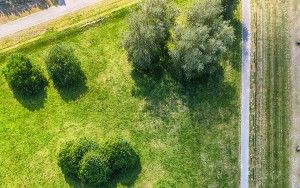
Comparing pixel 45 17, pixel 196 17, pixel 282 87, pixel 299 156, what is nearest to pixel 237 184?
pixel 299 156

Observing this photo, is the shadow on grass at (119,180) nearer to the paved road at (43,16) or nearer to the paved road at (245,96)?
the paved road at (245,96)

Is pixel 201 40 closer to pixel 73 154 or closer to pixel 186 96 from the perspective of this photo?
pixel 186 96

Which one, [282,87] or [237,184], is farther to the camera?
[282,87]

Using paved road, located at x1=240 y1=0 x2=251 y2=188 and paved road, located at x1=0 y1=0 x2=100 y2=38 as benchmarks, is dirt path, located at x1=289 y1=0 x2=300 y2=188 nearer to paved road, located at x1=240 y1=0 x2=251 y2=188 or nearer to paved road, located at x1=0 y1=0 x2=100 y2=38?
paved road, located at x1=240 y1=0 x2=251 y2=188

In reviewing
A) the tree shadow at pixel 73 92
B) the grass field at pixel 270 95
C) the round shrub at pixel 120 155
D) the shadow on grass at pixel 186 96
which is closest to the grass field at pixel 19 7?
the tree shadow at pixel 73 92

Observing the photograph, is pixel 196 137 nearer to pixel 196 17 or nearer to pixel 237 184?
pixel 237 184

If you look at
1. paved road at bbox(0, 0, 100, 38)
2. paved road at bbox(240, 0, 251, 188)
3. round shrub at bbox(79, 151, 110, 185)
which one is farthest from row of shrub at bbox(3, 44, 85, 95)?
paved road at bbox(240, 0, 251, 188)
